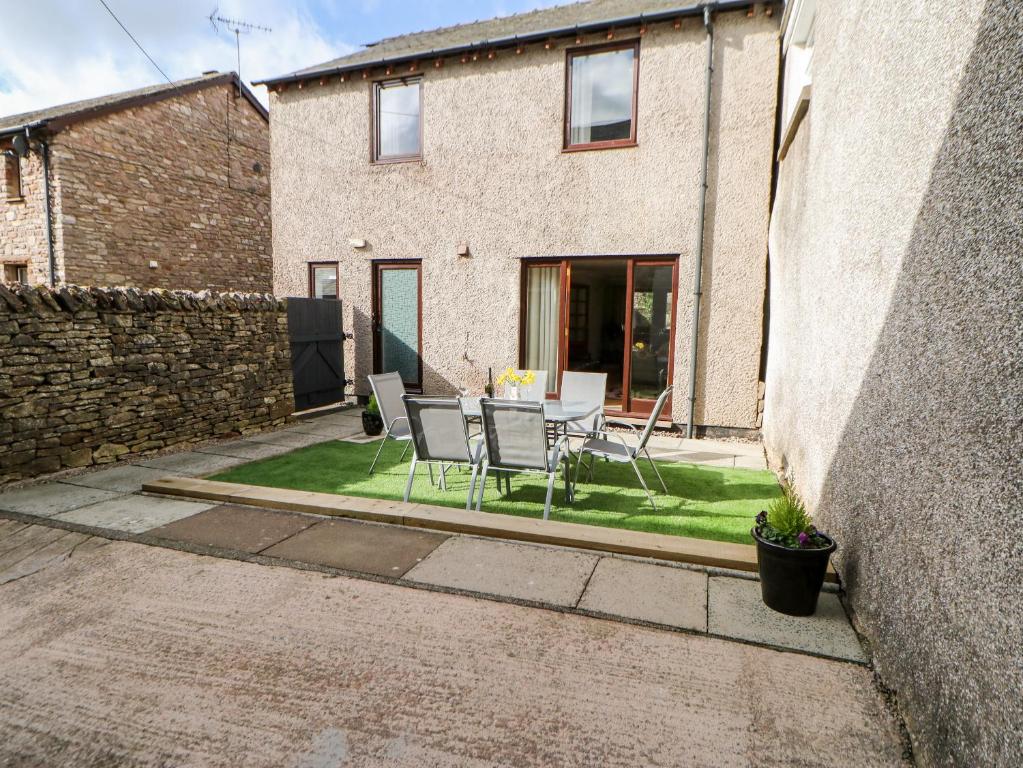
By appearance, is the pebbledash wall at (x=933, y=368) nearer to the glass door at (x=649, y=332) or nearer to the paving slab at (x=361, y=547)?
the paving slab at (x=361, y=547)

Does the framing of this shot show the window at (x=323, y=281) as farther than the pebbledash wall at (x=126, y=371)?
Yes

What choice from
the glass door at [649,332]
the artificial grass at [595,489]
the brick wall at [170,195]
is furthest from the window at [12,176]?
the glass door at [649,332]

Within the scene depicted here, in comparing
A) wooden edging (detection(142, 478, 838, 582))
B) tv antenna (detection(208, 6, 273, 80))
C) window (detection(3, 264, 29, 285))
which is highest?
tv antenna (detection(208, 6, 273, 80))

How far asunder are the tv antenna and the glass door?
9331 mm

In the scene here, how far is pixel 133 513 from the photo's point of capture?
4730 millimetres

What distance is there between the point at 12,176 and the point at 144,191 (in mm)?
2126

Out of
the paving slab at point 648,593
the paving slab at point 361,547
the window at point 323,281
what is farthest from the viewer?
the window at point 323,281

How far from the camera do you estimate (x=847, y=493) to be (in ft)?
10.9

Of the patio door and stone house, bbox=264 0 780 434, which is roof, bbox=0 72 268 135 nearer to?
stone house, bbox=264 0 780 434

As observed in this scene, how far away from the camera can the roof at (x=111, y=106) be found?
10570 millimetres

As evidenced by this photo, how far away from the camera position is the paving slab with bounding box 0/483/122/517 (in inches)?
188

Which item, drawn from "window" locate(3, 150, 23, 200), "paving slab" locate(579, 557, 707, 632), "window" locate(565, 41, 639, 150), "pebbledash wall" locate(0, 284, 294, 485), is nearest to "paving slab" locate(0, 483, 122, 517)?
"pebbledash wall" locate(0, 284, 294, 485)

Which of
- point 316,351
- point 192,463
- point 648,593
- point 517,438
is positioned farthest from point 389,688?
point 316,351

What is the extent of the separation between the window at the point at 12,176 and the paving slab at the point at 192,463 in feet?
27.3
